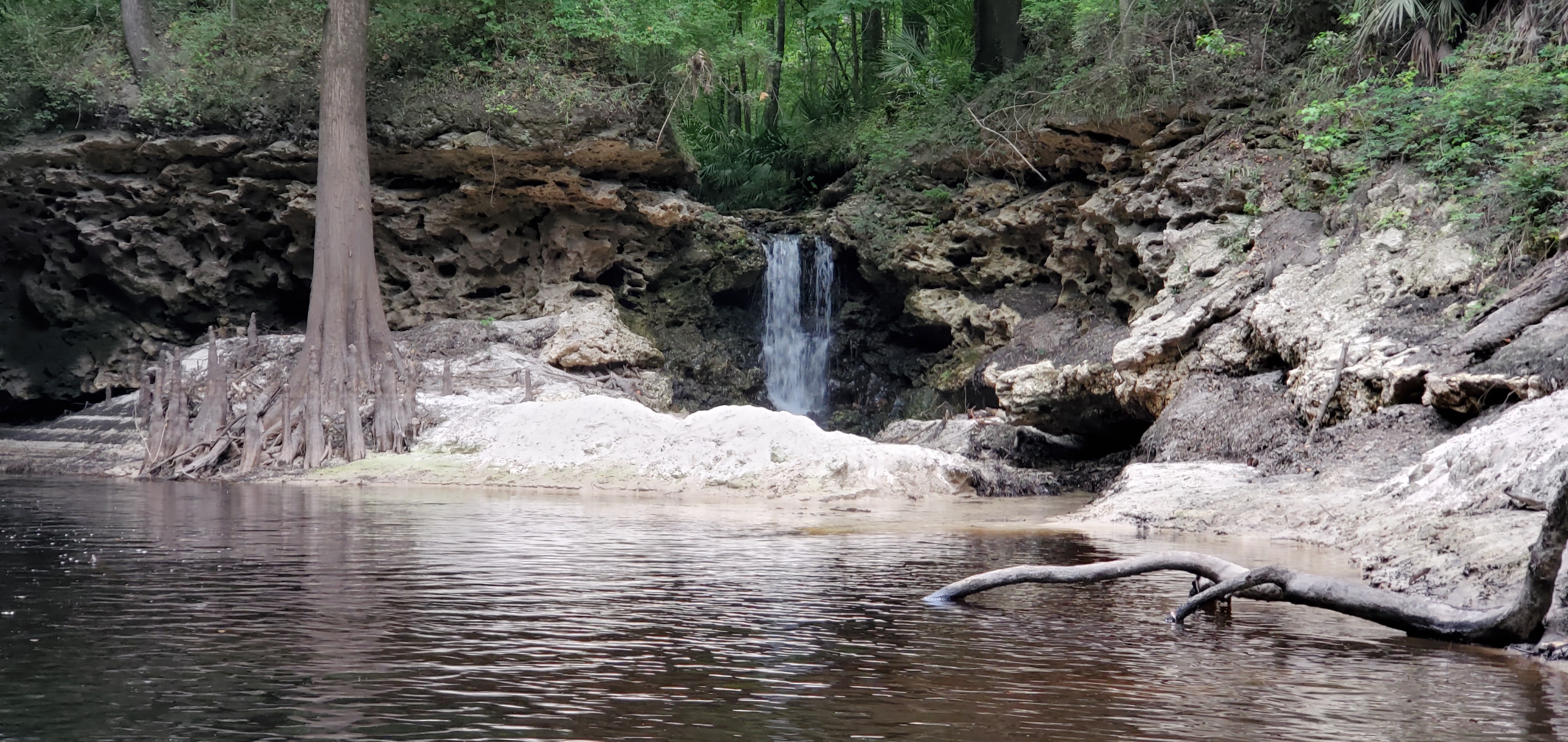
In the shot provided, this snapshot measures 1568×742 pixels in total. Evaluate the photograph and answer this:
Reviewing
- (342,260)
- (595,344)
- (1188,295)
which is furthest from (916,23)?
(342,260)

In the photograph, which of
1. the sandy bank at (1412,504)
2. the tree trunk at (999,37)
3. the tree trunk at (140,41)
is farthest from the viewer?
the tree trunk at (999,37)

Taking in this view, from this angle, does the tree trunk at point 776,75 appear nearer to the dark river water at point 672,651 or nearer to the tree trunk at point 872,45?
the tree trunk at point 872,45

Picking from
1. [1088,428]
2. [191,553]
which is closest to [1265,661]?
[191,553]

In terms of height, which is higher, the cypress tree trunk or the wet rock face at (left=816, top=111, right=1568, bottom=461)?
the cypress tree trunk

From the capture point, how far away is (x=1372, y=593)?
6.57 m

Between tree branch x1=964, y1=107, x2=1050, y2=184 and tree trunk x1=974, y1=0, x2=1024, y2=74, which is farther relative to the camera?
tree trunk x1=974, y1=0, x2=1024, y2=74

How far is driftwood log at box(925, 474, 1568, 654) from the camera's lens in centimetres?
564

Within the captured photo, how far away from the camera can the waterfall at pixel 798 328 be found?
26.3m

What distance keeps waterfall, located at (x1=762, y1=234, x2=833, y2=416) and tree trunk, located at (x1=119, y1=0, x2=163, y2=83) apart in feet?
44.3

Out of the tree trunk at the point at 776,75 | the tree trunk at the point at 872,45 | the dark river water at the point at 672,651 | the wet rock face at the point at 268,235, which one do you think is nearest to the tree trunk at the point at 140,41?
the wet rock face at the point at 268,235

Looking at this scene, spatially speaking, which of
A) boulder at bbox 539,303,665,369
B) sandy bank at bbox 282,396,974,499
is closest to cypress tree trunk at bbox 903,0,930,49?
boulder at bbox 539,303,665,369

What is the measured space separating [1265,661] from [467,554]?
638 cm

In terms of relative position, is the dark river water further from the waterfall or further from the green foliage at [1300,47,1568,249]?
the waterfall

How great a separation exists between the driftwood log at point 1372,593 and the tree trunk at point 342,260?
45.5 feet
